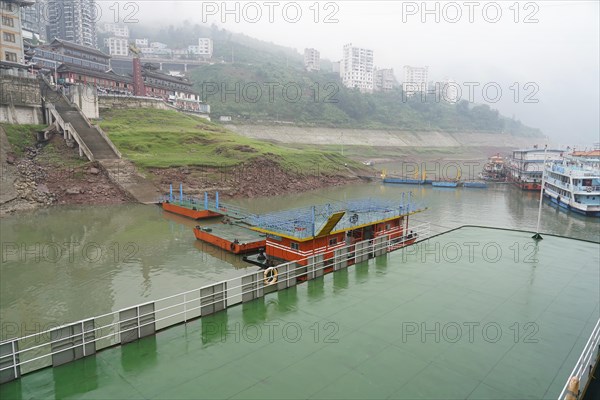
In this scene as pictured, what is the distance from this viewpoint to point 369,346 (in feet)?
32.4

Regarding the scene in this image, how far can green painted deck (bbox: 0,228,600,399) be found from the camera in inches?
322

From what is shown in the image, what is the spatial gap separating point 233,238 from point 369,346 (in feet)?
60.5

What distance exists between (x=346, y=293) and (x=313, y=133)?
105 m

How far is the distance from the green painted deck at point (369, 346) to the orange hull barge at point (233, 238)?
11.4 m

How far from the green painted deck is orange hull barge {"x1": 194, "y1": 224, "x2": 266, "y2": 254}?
11421mm

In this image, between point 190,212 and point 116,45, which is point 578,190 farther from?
point 116,45

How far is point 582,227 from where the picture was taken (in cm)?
3950

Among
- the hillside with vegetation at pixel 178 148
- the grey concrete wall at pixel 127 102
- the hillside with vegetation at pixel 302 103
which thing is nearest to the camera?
the hillside with vegetation at pixel 178 148

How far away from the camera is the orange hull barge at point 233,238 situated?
25531 millimetres

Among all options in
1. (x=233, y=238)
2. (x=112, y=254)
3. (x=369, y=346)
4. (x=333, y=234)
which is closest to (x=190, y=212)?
(x=233, y=238)

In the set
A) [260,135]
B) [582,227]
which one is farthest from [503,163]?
[260,135]

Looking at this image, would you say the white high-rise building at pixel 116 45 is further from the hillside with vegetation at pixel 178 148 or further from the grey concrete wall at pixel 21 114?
the grey concrete wall at pixel 21 114

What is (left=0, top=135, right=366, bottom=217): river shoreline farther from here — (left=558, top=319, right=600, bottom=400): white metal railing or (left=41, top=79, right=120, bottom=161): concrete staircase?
(left=558, top=319, right=600, bottom=400): white metal railing

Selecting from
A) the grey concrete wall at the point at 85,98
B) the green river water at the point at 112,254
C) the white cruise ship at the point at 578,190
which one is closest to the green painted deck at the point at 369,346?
the green river water at the point at 112,254
